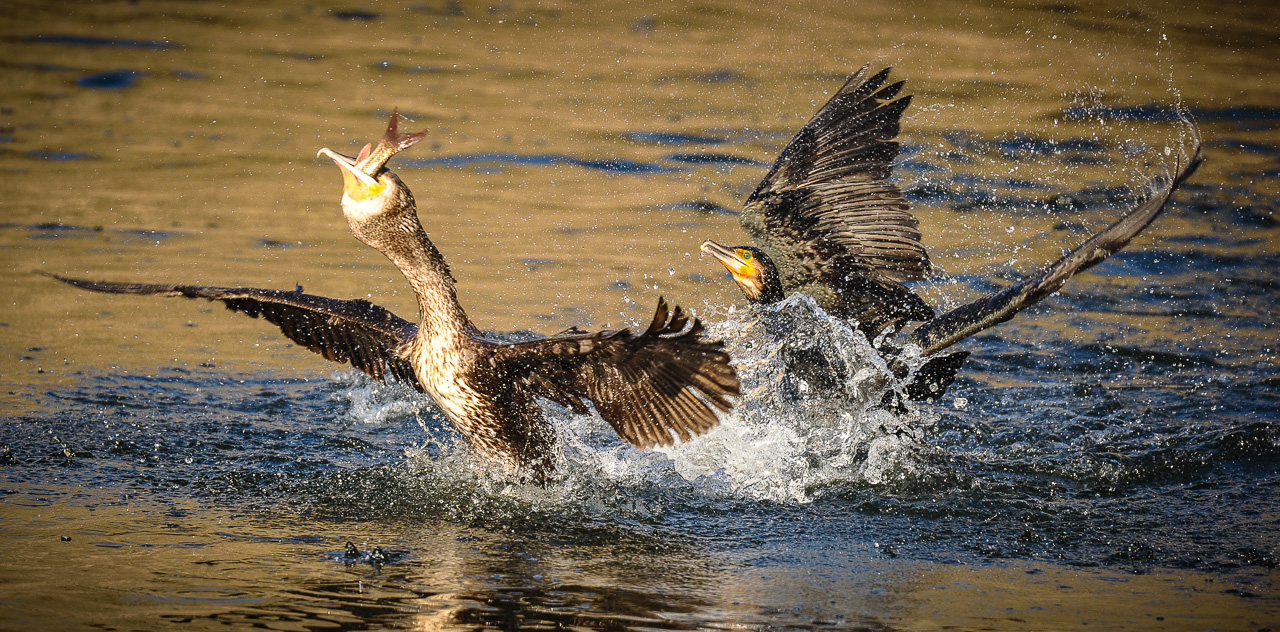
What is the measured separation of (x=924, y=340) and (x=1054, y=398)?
1495 mm

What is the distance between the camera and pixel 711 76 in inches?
469

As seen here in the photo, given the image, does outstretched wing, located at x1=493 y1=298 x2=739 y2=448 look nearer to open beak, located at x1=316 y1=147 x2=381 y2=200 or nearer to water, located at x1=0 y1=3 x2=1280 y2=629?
water, located at x1=0 y1=3 x2=1280 y2=629

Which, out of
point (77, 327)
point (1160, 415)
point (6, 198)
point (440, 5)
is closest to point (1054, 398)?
point (1160, 415)

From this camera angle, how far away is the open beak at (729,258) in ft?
18.4

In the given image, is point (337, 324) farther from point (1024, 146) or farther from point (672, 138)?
point (1024, 146)

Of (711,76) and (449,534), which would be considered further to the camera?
(711,76)

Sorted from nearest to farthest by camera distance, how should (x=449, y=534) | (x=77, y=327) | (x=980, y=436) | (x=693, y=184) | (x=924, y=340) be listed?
1. (x=449, y=534)
2. (x=924, y=340)
3. (x=980, y=436)
4. (x=77, y=327)
5. (x=693, y=184)

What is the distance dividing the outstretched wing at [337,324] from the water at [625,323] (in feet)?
1.55

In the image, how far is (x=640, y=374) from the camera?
4164mm

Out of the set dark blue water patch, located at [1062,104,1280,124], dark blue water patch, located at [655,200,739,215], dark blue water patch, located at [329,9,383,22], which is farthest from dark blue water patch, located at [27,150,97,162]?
dark blue water patch, located at [1062,104,1280,124]

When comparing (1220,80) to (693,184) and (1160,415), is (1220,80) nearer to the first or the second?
(693,184)

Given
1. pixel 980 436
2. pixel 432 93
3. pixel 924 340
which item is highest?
pixel 432 93

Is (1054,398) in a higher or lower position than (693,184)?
lower

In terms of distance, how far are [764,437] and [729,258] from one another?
2.75 feet
